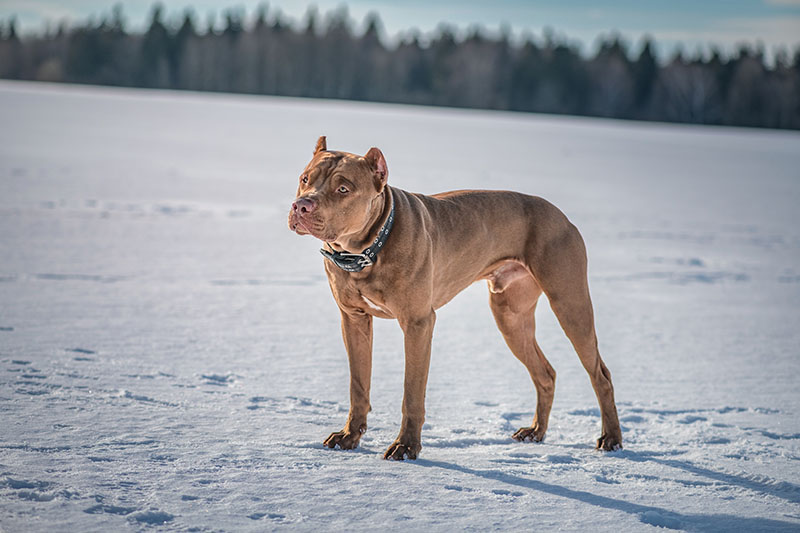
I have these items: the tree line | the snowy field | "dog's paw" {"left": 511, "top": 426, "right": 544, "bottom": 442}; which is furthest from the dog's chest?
the tree line

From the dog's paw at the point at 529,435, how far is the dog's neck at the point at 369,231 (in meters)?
1.52

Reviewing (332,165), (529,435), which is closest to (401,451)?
(529,435)

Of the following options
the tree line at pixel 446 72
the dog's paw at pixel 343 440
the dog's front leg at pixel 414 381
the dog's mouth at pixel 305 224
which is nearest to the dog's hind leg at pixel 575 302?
the dog's front leg at pixel 414 381

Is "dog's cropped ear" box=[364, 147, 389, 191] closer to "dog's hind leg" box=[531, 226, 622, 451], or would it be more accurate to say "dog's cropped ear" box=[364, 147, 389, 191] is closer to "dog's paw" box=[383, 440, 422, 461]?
"dog's hind leg" box=[531, 226, 622, 451]

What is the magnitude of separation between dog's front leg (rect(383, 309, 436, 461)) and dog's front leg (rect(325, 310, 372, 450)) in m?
0.26

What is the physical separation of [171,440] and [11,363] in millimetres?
1782

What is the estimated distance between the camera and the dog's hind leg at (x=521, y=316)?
16.1 feet

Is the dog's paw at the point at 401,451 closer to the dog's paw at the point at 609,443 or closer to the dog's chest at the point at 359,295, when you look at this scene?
the dog's chest at the point at 359,295

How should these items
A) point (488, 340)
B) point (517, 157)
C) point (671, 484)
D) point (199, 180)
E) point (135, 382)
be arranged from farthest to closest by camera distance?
1. point (517, 157)
2. point (199, 180)
3. point (488, 340)
4. point (135, 382)
5. point (671, 484)

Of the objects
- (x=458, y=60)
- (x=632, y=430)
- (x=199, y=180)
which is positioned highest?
(x=458, y=60)

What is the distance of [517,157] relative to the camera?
84.1ft

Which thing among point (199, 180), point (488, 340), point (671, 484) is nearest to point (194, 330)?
point (488, 340)

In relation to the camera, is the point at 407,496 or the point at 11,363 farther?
the point at 11,363

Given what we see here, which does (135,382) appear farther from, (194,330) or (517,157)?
(517,157)
